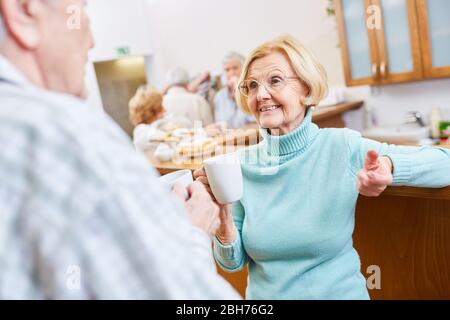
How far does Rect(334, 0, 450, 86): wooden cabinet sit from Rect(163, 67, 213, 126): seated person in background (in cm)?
129

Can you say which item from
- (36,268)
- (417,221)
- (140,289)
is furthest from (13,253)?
(417,221)

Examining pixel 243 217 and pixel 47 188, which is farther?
pixel 243 217

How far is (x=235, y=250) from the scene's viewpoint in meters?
1.11

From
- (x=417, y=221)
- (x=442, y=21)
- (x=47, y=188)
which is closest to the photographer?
(x=47, y=188)

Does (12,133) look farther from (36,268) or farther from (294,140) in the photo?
(294,140)

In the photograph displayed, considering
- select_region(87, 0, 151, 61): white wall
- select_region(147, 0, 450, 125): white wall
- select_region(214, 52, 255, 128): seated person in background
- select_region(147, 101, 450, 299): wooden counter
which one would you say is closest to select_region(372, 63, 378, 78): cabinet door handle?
select_region(147, 0, 450, 125): white wall

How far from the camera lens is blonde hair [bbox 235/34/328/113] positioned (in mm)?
1135

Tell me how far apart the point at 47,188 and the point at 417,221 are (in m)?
1.13

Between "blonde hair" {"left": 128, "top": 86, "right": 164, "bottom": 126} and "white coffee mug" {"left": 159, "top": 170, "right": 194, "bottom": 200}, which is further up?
"blonde hair" {"left": 128, "top": 86, "right": 164, "bottom": 126}

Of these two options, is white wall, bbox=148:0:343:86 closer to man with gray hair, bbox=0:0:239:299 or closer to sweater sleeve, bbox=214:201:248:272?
sweater sleeve, bbox=214:201:248:272

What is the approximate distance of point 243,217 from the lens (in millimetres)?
1148

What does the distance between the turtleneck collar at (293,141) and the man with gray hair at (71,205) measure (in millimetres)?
673

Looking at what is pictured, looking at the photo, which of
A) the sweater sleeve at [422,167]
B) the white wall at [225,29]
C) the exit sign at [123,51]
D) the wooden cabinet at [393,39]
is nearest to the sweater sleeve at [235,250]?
the sweater sleeve at [422,167]

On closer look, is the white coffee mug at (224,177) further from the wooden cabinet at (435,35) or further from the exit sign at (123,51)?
the exit sign at (123,51)
